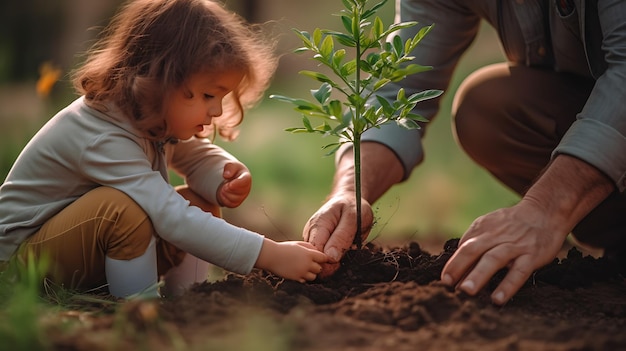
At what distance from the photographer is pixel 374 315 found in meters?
1.80

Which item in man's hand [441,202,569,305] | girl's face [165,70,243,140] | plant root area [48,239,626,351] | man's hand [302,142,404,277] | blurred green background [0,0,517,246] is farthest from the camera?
blurred green background [0,0,517,246]

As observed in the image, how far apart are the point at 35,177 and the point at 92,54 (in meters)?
0.48

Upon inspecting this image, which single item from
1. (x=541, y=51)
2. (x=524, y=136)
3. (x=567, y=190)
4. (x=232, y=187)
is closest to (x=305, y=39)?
(x=232, y=187)

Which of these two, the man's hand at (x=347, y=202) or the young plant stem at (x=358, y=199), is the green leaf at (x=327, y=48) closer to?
the young plant stem at (x=358, y=199)

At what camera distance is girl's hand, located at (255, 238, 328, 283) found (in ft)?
7.29

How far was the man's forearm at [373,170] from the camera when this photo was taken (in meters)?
2.75

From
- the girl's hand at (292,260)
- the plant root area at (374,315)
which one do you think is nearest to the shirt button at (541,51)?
the plant root area at (374,315)

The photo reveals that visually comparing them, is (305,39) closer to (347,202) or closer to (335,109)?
(335,109)

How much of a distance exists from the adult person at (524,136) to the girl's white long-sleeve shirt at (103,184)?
299mm

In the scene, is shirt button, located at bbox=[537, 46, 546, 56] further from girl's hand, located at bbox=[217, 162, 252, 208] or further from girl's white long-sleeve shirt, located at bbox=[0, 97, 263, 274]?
girl's white long-sleeve shirt, located at bbox=[0, 97, 263, 274]

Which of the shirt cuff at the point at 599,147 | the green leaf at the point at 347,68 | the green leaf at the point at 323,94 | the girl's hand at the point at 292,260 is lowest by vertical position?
the girl's hand at the point at 292,260

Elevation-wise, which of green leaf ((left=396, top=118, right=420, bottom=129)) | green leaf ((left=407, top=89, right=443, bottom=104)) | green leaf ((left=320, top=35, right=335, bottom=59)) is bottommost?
green leaf ((left=396, top=118, right=420, bottom=129))

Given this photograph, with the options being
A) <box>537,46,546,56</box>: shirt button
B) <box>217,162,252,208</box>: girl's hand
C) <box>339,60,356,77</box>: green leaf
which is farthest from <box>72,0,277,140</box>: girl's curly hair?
<box>537,46,546,56</box>: shirt button

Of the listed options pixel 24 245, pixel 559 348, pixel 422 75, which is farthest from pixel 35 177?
pixel 559 348
